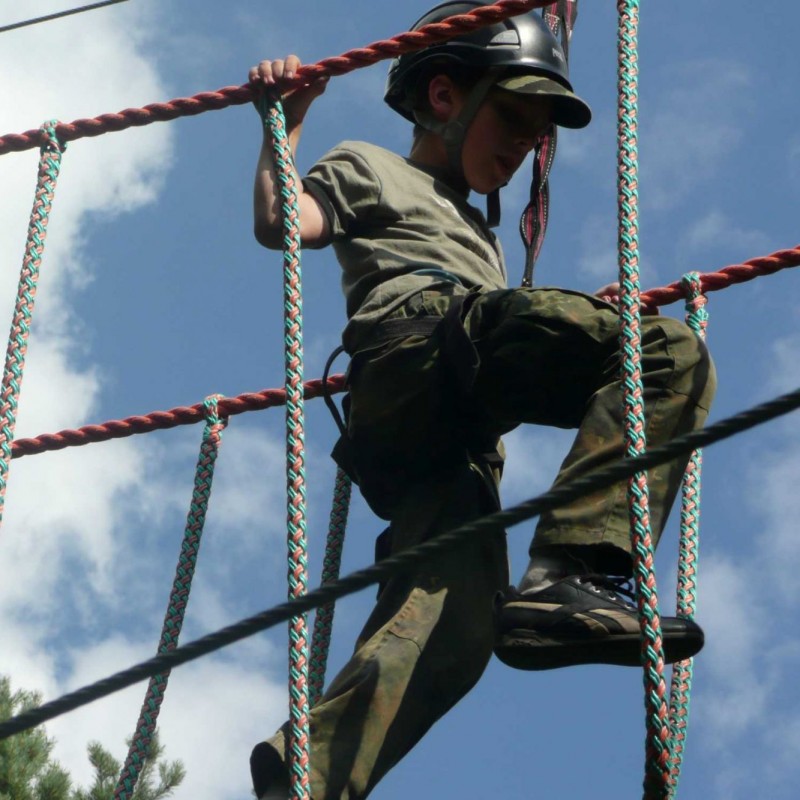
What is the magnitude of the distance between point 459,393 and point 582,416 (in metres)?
0.24

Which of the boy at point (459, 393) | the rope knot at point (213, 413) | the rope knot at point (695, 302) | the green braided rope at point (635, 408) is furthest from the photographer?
the rope knot at point (213, 413)

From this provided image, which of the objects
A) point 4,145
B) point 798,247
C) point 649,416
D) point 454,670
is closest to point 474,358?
point 649,416

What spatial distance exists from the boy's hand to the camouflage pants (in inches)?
17.5

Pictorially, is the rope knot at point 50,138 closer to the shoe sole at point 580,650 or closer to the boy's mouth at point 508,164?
the boy's mouth at point 508,164

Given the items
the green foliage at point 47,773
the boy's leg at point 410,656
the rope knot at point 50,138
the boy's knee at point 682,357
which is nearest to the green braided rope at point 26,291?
the rope knot at point 50,138

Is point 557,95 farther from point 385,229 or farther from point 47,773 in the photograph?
point 47,773

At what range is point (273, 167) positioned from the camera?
367cm

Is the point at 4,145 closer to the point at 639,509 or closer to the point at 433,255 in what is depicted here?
the point at 433,255

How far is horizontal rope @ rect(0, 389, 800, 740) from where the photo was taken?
2.26m

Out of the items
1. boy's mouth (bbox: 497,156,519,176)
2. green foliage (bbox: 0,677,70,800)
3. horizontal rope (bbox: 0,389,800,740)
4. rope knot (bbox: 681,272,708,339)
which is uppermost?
green foliage (bbox: 0,677,70,800)

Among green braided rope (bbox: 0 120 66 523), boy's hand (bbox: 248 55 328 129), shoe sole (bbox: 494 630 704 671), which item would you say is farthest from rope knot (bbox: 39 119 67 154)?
shoe sole (bbox: 494 630 704 671)

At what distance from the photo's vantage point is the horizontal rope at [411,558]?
226cm

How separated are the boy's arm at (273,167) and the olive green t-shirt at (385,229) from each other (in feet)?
0.19

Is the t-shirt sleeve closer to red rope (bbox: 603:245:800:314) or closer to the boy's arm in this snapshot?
the boy's arm
